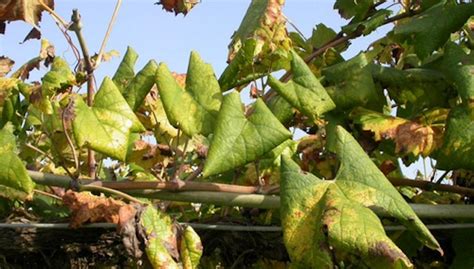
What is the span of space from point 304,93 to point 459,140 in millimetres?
366

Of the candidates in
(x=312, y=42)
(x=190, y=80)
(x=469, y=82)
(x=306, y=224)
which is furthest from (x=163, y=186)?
(x=312, y=42)

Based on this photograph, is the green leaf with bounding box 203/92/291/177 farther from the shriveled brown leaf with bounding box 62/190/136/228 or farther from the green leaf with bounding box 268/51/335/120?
the shriveled brown leaf with bounding box 62/190/136/228

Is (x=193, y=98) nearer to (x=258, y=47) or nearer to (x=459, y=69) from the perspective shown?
(x=258, y=47)

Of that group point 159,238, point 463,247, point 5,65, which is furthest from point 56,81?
point 463,247

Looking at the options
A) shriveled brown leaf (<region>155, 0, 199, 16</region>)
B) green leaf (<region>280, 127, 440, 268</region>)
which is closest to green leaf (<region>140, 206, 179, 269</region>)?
green leaf (<region>280, 127, 440, 268</region>)

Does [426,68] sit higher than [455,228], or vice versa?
[426,68]

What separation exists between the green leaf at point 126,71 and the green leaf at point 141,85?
0.37 feet

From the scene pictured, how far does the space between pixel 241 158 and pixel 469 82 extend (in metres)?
0.59

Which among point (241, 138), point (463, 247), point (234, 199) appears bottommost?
point (463, 247)

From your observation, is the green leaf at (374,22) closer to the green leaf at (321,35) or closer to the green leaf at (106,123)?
the green leaf at (321,35)

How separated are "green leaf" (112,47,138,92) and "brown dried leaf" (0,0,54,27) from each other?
23 cm

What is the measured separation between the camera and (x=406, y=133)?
1992 mm

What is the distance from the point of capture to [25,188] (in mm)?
1784

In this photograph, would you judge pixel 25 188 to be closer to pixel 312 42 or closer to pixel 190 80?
pixel 190 80
